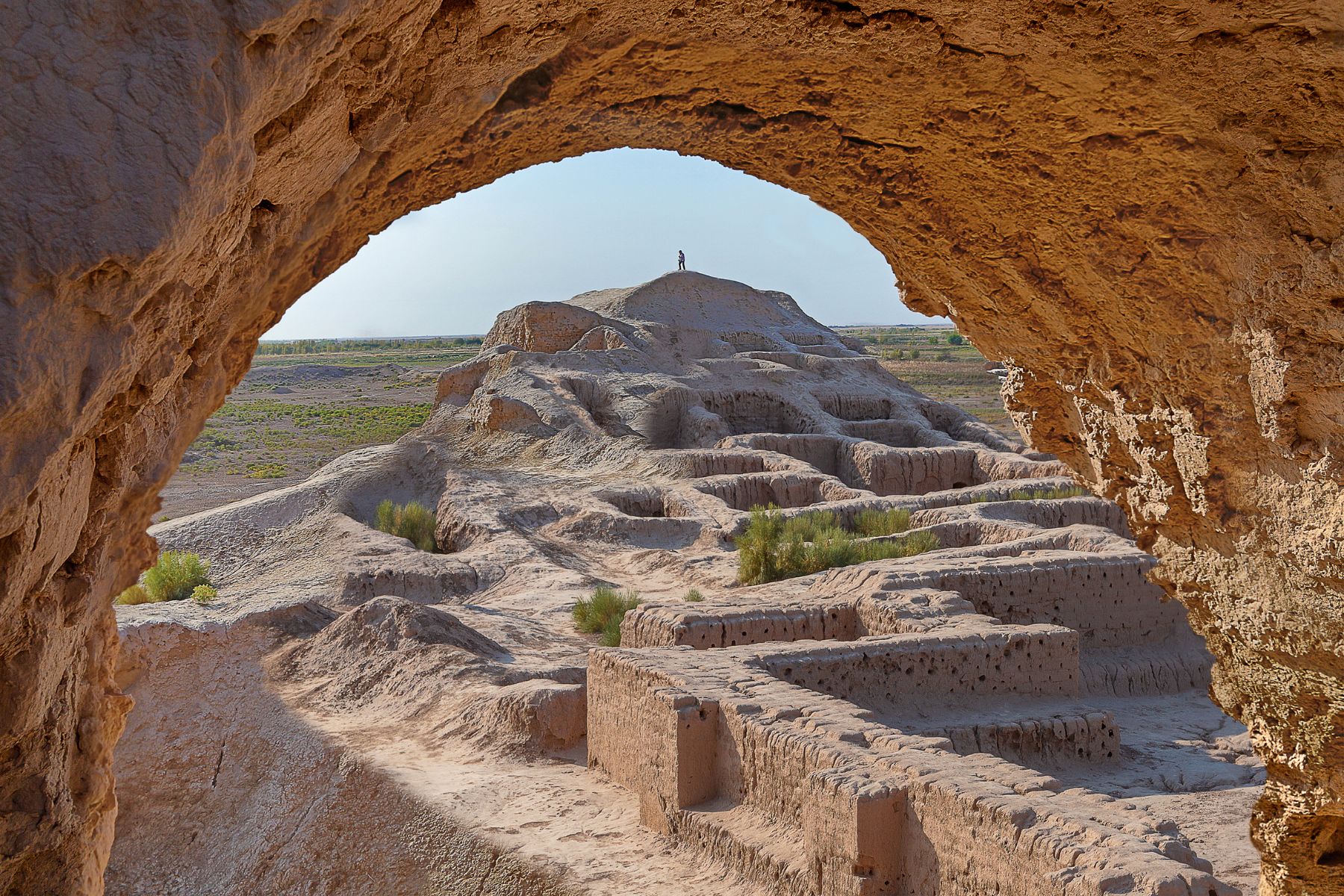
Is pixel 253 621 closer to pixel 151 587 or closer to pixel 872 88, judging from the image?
pixel 151 587

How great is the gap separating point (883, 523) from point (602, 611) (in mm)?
3536

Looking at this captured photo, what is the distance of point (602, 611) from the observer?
35.7ft

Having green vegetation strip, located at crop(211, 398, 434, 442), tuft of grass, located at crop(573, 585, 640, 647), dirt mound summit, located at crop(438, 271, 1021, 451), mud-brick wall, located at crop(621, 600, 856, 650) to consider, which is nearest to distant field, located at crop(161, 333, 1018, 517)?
green vegetation strip, located at crop(211, 398, 434, 442)

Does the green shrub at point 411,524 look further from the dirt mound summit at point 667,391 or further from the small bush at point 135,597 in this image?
the small bush at point 135,597

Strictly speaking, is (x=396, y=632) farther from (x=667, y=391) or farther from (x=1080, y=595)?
(x=667, y=391)

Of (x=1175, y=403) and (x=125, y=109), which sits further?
(x=1175, y=403)

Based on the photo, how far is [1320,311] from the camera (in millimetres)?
2781

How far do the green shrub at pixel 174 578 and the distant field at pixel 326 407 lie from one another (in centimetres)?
280

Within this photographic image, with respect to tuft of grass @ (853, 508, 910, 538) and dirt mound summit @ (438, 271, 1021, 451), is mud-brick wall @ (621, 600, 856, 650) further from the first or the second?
dirt mound summit @ (438, 271, 1021, 451)

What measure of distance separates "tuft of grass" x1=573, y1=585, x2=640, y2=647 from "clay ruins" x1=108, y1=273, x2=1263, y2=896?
0.23 m

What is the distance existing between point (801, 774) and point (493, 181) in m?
3.42

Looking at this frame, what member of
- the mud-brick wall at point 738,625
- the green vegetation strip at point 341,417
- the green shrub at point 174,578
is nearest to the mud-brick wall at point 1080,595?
the mud-brick wall at point 738,625

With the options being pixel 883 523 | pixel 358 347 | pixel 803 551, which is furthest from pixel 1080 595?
pixel 358 347

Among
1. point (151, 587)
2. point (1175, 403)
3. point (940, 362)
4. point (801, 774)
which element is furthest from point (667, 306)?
point (940, 362)
